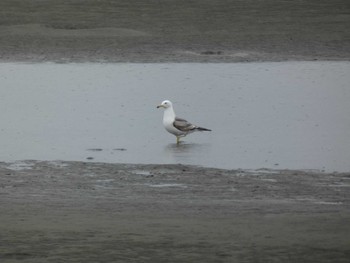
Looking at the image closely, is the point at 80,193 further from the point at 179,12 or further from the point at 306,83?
the point at 179,12

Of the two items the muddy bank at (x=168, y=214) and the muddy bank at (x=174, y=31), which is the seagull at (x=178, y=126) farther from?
the muddy bank at (x=174, y=31)

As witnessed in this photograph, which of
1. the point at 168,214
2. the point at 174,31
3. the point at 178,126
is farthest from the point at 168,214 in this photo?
the point at 174,31

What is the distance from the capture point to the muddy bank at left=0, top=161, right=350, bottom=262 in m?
8.91

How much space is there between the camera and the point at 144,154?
14039mm

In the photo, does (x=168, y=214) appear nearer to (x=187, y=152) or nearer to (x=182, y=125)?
(x=187, y=152)

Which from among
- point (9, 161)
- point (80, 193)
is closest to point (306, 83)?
point (9, 161)

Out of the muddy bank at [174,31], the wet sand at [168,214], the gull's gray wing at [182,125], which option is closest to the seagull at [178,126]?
the gull's gray wing at [182,125]

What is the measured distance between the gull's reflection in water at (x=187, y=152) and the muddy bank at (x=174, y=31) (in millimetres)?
6784

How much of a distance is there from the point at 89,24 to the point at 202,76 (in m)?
5.17

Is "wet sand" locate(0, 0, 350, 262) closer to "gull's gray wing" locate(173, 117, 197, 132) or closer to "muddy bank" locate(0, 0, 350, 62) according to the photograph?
"gull's gray wing" locate(173, 117, 197, 132)

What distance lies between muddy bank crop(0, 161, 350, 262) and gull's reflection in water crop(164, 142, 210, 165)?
763mm

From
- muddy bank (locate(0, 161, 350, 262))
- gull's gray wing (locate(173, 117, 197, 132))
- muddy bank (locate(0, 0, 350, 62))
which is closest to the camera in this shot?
muddy bank (locate(0, 161, 350, 262))

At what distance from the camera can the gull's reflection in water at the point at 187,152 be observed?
13.6 meters

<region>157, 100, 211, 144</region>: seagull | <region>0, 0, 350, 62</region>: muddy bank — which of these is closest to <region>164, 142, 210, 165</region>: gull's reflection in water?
<region>157, 100, 211, 144</region>: seagull
